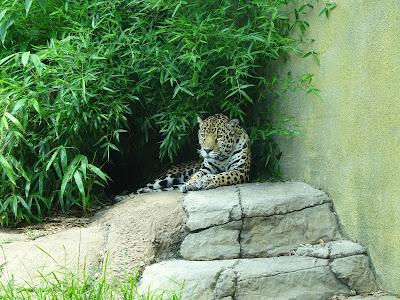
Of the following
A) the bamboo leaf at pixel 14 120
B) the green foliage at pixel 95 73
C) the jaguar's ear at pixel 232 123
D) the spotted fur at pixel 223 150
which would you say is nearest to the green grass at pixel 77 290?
the green foliage at pixel 95 73

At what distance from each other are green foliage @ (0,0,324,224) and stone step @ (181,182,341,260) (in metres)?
0.91

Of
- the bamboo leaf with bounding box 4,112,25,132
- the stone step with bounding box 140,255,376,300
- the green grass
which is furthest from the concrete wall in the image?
the bamboo leaf with bounding box 4,112,25,132

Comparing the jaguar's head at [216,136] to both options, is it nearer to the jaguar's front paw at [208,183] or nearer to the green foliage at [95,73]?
the green foliage at [95,73]

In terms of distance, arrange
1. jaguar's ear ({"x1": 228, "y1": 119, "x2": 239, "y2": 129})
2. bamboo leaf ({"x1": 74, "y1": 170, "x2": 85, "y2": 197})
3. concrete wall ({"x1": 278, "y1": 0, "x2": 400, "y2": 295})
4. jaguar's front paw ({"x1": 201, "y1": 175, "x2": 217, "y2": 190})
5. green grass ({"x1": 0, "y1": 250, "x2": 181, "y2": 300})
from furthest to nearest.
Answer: jaguar's ear ({"x1": 228, "y1": 119, "x2": 239, "y2": 129})
jaguar's front paw ({"x1": 201, "y1": 175, "x2": 217, "y2": 190})
bamboo leaf ({"x1": 74, "y1": 170, "x2": 85, "y2": 197})
concrete wall ({"x1": 278, "y1": 0, "x2": 400, "y2": 295})
green grass ({"x1": 0, "y1": 250, "x2": 181, "y2": 300})

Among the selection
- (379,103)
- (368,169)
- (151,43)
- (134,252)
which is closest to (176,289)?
(134,252)

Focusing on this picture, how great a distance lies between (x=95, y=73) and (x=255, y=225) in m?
2.43

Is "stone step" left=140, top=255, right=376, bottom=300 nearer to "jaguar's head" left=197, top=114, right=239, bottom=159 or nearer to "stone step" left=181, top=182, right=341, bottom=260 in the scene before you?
"stone step" left=181, top=182, right=341, bottom=260

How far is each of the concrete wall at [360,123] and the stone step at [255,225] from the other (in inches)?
9.5

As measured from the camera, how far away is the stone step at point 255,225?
4945 mm

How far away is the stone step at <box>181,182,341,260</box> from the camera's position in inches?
195

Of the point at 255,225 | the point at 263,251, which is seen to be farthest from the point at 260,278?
the point at 255,225

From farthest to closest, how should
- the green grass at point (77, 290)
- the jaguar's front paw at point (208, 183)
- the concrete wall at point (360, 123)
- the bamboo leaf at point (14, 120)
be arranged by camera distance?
1. the jaguar's front paw at point (208, 183)
2. the bamboo leaf at point (14, 120)
3. the concrete wall at point (360, 123)
4. the green grass at point (77, 290)

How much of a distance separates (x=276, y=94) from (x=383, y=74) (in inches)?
79.5

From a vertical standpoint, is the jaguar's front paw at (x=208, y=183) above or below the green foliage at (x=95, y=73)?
below
